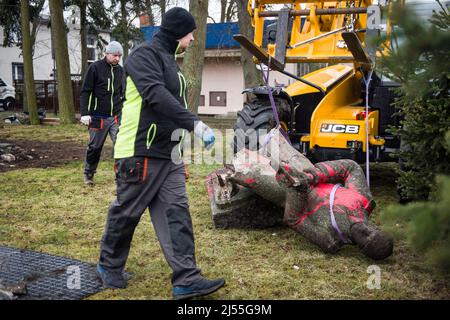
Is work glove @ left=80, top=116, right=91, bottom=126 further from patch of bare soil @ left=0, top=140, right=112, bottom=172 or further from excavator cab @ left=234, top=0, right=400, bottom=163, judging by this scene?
patch of bare soil @ left=0, top=140, right=112, bottom=172

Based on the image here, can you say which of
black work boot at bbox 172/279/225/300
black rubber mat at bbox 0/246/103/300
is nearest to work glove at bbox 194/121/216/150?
black work boot at bbox 172/279/225/300

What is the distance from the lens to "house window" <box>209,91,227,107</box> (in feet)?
88.4

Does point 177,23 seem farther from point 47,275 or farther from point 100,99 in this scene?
point 100,99

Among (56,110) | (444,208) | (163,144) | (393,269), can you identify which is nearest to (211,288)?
(163,144)

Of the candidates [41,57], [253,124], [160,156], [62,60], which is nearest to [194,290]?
[160,156]

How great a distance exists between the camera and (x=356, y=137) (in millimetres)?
6172

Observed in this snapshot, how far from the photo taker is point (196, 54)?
467 inches

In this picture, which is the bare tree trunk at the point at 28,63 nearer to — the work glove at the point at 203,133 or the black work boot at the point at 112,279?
the black work boot at the point at 112,279

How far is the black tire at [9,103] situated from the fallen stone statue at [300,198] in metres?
25.6

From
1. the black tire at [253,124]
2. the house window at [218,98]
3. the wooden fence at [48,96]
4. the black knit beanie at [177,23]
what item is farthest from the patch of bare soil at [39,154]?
the wooden fence at [48,96]

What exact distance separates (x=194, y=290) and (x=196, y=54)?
8835 mm

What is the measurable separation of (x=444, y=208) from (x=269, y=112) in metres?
4.56
